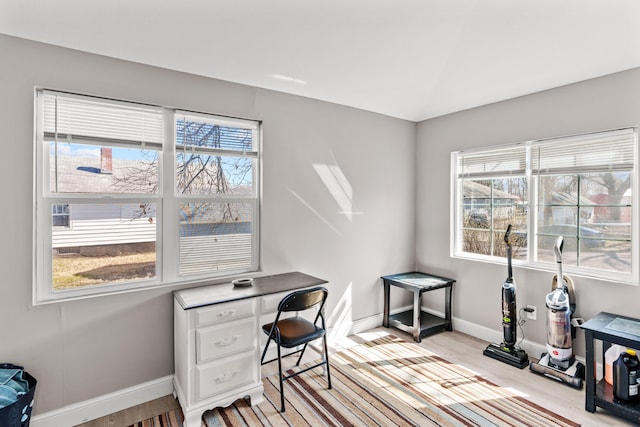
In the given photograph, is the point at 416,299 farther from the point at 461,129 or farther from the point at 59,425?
the point at 59,425

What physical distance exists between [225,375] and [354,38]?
106 inches

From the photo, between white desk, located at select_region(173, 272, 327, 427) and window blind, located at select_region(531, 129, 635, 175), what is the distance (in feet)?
8.83

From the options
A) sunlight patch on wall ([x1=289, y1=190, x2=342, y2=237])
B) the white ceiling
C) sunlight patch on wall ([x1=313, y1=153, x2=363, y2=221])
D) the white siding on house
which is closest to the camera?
the white ceiling

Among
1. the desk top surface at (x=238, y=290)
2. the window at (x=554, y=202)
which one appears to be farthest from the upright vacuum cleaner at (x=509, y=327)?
the desk top surface at (x=238, y=290)

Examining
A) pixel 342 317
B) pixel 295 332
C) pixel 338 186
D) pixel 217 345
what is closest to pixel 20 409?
pixel 217 345

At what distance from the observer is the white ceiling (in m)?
2.03

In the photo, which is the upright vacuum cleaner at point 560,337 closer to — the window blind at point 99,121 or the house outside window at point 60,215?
the window blind at point 99,121

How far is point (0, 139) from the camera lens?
198cm

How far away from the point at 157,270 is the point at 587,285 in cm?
356

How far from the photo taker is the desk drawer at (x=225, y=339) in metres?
2.21

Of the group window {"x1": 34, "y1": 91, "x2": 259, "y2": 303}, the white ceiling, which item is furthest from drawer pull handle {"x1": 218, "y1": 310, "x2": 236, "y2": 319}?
the white ceiling

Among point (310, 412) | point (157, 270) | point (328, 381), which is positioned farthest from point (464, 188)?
point (157, 270)

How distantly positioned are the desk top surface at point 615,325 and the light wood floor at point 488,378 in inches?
22.8

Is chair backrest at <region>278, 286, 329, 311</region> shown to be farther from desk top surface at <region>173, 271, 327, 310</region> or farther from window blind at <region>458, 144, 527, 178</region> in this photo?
window blind at <region>458, 144, 527, 178</region>
